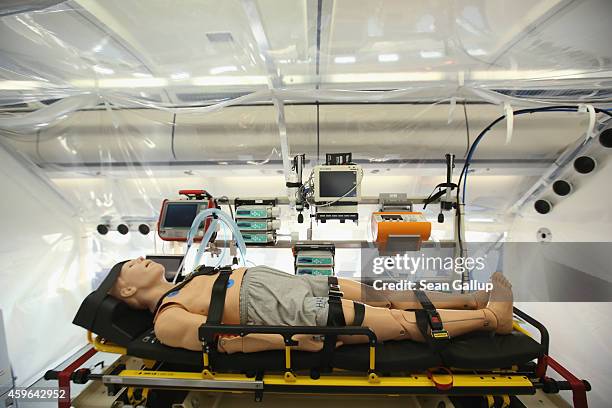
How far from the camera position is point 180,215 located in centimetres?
262

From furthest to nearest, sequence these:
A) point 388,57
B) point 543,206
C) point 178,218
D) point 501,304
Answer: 1. point 543,206
2. point 178,218
3. point 388,57
4. point 501,304

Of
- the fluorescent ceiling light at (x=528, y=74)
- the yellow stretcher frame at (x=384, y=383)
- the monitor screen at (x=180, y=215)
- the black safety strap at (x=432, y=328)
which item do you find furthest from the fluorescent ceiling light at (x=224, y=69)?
the black safety strap at (x=432, y=328)

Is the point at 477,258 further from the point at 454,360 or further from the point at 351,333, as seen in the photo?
the point at 351,333

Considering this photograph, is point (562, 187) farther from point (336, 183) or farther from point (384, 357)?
point (384, 357)

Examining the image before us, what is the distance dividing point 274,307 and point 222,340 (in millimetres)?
321

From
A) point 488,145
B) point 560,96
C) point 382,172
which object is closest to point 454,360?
point 382,172

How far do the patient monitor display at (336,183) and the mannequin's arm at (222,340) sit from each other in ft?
4.16

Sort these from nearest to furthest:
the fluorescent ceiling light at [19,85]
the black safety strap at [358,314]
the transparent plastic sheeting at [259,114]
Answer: the black safety strap at [358,314]
the transparent plastic sheeting at [259,114]
the fluorescent ceiling light at [19,85]

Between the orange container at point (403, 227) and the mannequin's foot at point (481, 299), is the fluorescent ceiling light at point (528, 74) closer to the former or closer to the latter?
the orange container at point (403, 227)

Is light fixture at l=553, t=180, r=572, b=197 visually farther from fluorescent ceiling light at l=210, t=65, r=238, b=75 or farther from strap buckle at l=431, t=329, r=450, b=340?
fluorescent ceiling light at l=210, t=65, r=238, b=75

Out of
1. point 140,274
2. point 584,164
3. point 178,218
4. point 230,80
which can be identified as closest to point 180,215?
point 178,218

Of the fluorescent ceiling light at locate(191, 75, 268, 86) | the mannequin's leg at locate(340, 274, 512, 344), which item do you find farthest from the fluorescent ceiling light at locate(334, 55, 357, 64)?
the mannequin's leg at locate(340, 274, 512, 344)

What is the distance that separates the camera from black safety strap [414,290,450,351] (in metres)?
1.42

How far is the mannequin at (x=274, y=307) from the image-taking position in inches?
56.5
